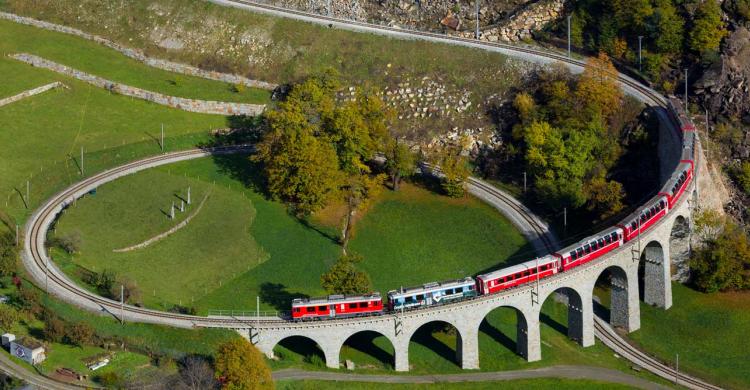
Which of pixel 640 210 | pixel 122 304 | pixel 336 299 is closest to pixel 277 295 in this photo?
pixel 336 299

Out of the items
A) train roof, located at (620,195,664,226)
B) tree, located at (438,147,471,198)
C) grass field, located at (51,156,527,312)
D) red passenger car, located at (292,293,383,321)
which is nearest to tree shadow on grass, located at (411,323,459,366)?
grass field, located at (51,156,527,312)

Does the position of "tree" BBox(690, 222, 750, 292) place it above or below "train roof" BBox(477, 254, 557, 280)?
below

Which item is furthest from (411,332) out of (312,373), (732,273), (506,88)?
(506,88)

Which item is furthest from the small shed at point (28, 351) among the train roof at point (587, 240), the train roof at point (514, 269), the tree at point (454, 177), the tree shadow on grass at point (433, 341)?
the tree at point (454, 177)

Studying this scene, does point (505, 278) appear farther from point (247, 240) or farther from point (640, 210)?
point (247, 240)

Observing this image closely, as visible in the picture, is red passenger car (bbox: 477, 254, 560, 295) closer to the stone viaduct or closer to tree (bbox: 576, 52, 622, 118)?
the stone viaduct

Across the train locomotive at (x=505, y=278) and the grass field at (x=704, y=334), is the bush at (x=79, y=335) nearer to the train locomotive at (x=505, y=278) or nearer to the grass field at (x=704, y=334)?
the train locomotive at (x=505, y=278)
